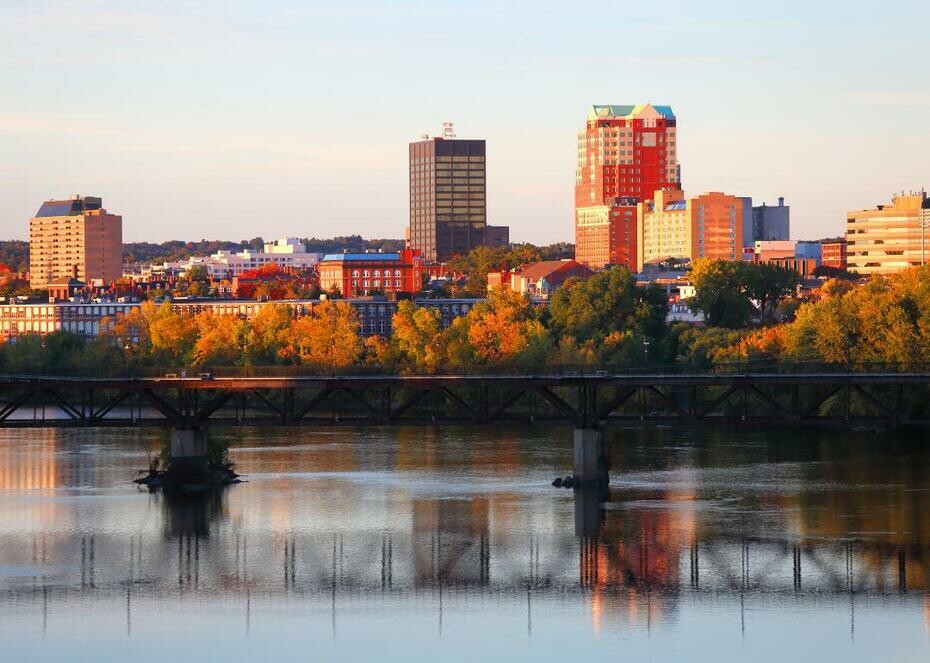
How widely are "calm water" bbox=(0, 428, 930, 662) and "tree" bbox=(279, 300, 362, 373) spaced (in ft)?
181

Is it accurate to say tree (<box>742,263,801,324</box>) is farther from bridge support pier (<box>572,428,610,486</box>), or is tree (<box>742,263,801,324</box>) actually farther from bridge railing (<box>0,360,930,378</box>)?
bridge support pier (<box>572,428,610,486</box>)

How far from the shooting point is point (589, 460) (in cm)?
8419

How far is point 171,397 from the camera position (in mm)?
124938

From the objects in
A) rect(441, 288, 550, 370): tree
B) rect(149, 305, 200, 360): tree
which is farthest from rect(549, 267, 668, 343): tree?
rect(149, 305, 200, 360): tree

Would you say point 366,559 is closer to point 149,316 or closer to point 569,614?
point 569,614

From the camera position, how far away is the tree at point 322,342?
152000mm

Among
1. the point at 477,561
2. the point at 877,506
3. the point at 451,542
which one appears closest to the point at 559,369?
the point at 877,506

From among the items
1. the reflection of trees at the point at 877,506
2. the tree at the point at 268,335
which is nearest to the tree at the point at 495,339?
the tree at the point at 268,335

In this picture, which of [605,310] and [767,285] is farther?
[767,285]

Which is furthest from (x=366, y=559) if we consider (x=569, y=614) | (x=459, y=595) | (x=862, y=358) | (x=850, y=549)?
(x=862, y=358)

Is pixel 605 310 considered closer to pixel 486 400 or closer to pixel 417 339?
pixel 417 339

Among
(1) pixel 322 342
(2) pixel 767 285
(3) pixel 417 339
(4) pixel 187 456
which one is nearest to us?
(4) pixel 187 456

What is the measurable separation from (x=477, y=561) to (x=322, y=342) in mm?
90221

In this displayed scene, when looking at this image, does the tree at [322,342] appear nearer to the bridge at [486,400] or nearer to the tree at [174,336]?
the tree at [174,336]
